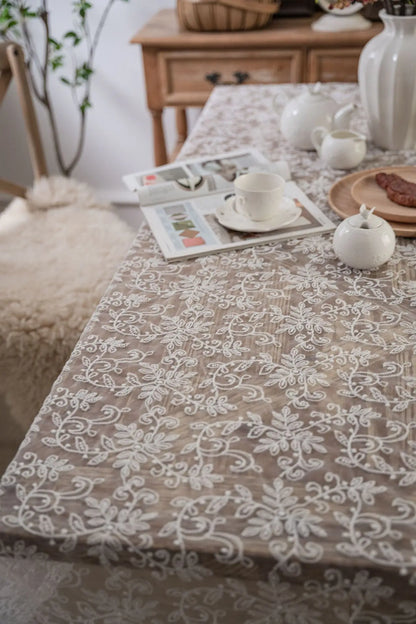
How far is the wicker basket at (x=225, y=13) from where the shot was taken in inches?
76.9

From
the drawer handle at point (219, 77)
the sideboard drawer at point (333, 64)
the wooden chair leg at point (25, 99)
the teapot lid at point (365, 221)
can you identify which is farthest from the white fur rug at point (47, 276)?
the sideboard drawer at point (333, 64)

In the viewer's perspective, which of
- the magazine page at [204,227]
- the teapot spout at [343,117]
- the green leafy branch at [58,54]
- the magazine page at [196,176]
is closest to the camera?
the magazine page at [204,227]

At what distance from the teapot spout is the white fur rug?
559 mm

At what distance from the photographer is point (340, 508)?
0.57 m

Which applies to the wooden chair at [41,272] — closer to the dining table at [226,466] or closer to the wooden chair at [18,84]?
the wooden chair at [18,84]

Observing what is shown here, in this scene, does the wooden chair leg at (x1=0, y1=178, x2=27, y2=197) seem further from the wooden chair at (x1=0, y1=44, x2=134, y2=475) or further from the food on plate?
the food on plate

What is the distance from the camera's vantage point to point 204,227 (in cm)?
106

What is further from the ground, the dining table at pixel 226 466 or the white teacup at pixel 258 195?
the white teacup at pixel 258 195

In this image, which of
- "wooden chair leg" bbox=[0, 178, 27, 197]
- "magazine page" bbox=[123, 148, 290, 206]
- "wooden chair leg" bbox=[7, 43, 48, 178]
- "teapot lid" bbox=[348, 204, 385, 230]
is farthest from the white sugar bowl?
"wooden chair leg" bbox=[7, 43, 48, 178]

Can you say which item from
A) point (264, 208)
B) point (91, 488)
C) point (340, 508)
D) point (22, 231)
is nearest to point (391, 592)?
point (340, 508)

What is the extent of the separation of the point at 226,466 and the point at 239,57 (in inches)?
69.0

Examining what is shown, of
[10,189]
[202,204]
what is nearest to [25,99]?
[10,189]

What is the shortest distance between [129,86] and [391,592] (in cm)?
243

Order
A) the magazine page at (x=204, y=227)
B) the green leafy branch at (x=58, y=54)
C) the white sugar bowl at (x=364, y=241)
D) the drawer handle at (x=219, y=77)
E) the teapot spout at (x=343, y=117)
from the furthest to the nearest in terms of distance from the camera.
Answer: the green leafy branch at (x=58, y=54), the drawer handle at (x=219, y=77), the teapot spout at (x=343, y=117), the magazine page at (x=204, y=227), the white sugar bowl at (x=364, y=241)
